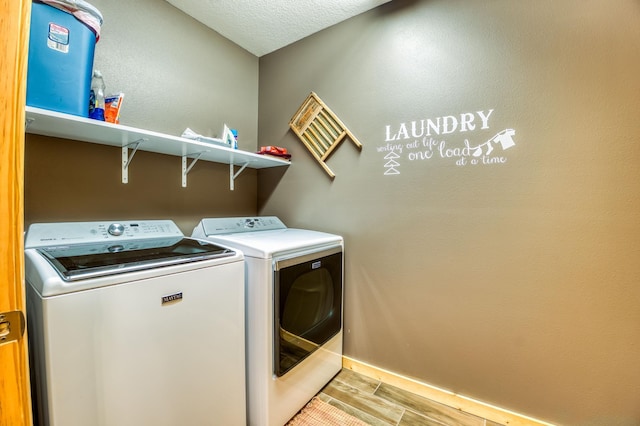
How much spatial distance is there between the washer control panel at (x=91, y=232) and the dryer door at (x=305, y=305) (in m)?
0.83

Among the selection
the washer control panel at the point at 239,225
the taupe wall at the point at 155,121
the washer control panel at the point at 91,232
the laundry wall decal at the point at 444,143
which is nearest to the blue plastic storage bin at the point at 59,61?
the taupe wall at the point at 155,121

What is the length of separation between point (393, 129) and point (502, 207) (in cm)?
80

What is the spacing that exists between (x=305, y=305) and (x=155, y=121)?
155 centimetres

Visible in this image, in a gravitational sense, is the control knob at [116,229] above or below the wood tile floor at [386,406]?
above

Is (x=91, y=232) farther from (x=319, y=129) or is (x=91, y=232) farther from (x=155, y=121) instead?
(x=319, y=129)

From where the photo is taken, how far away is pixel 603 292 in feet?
4.25

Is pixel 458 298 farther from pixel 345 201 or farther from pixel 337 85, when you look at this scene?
pixel 337 85

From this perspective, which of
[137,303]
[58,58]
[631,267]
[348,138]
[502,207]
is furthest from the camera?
[348,138]

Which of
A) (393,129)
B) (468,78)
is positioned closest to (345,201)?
(393,129)

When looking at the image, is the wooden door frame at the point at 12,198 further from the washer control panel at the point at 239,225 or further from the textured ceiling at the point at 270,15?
the textured ceiling at the point at 270,15

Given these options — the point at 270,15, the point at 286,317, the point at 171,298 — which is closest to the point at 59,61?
the point at 171,298

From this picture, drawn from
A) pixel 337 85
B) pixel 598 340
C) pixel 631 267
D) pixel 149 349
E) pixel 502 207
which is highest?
pixel 337 85

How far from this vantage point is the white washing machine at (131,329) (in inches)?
33.6

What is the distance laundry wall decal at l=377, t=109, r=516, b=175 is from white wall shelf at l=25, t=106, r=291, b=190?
0.87m
